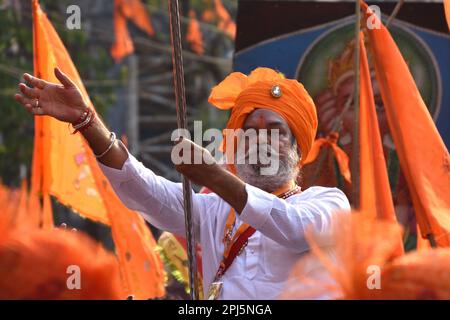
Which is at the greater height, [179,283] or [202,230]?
[179,283]

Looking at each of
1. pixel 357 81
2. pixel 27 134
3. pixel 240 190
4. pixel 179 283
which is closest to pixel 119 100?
pixel 27 134

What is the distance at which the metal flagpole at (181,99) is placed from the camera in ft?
12.1

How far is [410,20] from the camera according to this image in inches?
248

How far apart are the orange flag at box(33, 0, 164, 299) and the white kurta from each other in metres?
1.94

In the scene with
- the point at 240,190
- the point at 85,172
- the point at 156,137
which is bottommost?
the point at 240,190

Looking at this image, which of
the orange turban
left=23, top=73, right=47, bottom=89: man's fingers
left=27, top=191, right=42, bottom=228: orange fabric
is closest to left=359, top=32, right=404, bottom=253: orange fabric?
the orange turban

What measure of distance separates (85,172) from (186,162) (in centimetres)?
318

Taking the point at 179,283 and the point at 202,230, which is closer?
the point at 202,230

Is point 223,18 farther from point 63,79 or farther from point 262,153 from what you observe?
point 63,79

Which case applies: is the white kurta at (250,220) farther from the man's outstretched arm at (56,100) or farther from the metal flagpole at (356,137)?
the metal flagpole at (356,137)

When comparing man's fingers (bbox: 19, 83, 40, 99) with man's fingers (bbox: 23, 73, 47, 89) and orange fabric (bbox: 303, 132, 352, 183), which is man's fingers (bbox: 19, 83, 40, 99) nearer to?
man's fingers (bbox: 23, 73, 47, 89)
